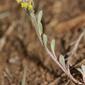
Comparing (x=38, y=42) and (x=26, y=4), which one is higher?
(x=26, y=4)

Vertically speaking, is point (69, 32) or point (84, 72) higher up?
point (84, 72)

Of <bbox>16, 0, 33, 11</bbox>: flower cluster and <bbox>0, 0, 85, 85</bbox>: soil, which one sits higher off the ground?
<bbox>16, 0, 33, 11</bbox>: flower cluster

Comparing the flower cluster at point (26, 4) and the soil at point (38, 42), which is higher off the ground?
the flower cluster at point (26, 4)

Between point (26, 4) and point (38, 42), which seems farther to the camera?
point (38, 42)

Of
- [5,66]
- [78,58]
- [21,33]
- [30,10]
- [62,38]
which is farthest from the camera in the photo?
[21,33]

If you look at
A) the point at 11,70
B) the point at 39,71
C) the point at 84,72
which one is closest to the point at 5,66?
the point at 11,70

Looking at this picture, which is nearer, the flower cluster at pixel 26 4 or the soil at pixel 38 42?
the flower cluster at pixel 26 4

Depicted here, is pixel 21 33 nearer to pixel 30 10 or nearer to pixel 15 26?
pixel 15 26

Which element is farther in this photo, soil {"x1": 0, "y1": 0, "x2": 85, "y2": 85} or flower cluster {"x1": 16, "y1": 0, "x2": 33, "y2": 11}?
soil {"x1": 0, "y1": 0, "x2": 85, "y2": 85}
